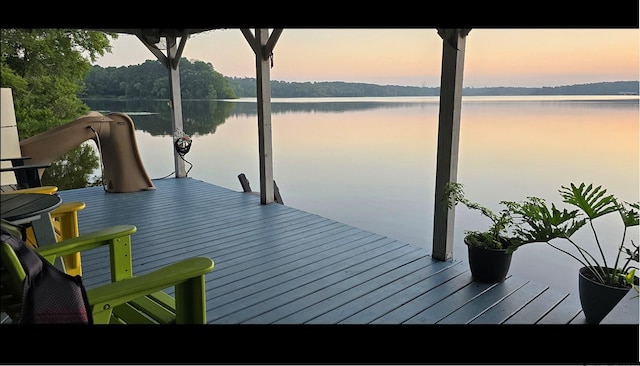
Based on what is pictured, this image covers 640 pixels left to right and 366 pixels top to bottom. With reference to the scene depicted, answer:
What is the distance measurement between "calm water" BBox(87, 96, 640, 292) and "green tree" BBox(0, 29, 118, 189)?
713 mm

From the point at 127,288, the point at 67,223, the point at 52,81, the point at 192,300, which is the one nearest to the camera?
the point at 127,288

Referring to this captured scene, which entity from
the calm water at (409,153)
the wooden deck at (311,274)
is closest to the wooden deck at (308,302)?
the wooden deck at (311,274)

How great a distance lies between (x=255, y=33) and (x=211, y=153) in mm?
3880

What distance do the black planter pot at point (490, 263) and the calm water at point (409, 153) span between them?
49 centimetres

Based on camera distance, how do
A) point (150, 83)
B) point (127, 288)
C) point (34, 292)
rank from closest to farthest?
point (34, 292) → point (127, 288) → point (150, 83)

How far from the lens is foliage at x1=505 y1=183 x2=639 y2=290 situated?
237 cm

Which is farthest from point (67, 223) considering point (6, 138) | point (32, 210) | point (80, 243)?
point (32, 210)

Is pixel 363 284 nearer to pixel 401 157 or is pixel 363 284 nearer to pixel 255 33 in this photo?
pixel 255 33

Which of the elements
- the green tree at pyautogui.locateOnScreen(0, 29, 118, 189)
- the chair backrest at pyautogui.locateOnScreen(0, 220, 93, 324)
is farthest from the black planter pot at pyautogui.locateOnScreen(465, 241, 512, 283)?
the green tree at pyautogui.locateOnScreen(0, 29, 118, 189)

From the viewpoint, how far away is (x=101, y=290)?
1472 millimetres

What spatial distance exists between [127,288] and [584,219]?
240cm

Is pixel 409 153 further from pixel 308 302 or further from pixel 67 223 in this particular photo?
pixel 67 223

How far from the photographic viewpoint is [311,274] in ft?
10.3
